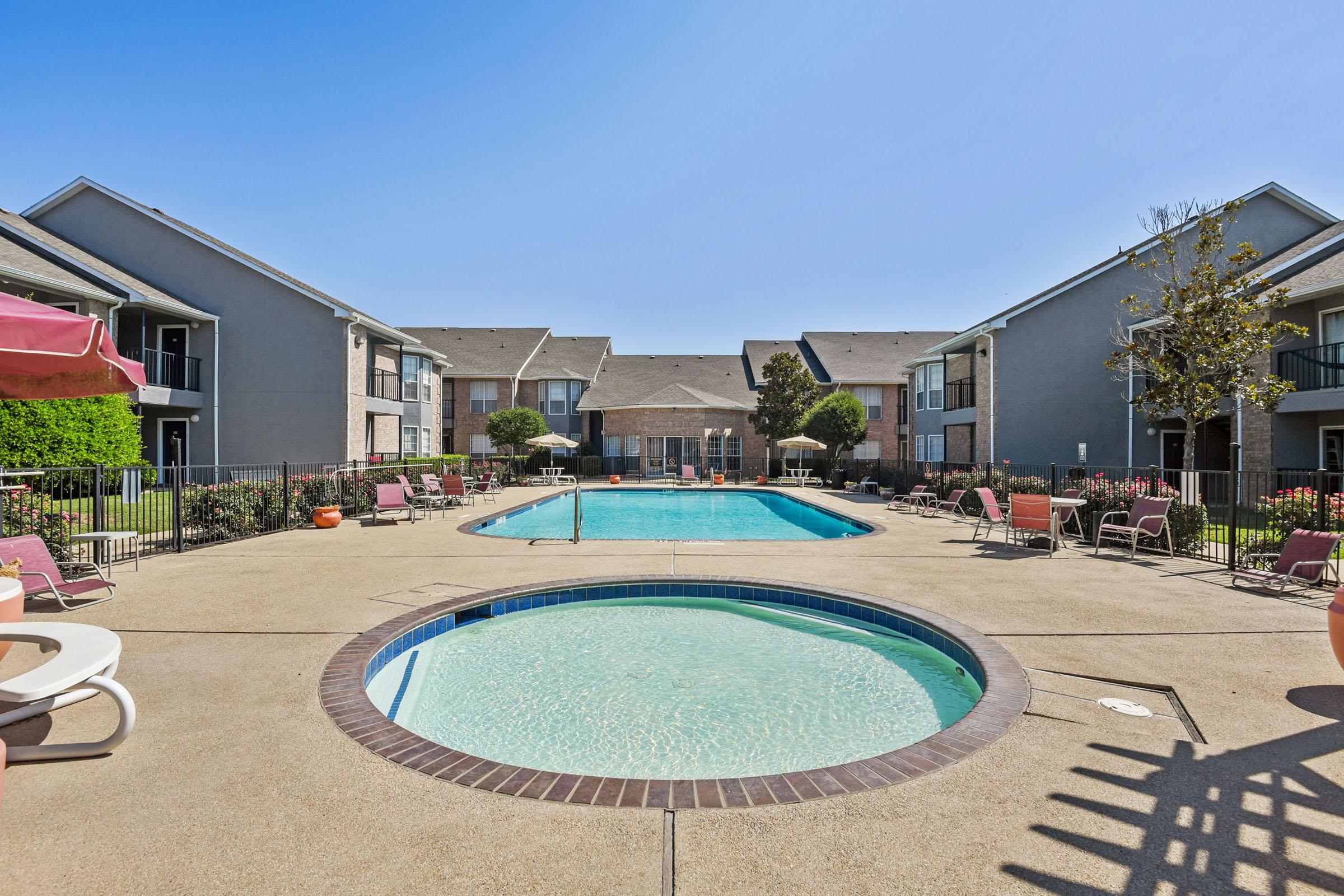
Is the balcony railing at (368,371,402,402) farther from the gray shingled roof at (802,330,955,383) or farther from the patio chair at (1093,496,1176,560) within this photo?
the patio chair at (1093,496,1176,560)

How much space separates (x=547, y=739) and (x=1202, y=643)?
17.7 feet

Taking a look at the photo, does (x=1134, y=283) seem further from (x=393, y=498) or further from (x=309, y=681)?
(x=309, y=681)

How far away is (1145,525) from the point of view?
9.80 meters

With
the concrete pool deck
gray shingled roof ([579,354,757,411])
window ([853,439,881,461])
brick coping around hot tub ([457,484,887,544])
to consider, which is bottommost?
brick coping around hot tub ([457,484,887,544])

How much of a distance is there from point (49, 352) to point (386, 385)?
22.6 m

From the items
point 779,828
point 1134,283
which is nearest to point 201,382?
point 779,828

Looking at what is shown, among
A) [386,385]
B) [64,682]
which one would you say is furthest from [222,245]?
[64,682]

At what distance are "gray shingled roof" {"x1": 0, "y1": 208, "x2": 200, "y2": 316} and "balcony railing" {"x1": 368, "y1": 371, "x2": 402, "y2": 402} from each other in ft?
18.0

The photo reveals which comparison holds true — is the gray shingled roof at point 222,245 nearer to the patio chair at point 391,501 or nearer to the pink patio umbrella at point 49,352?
the patio chair at point 391,501

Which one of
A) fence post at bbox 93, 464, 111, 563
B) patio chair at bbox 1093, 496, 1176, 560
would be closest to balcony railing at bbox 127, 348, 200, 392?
fence post at bbox 93, 464, 111, 563

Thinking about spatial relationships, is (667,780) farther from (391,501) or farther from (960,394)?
(960,394)

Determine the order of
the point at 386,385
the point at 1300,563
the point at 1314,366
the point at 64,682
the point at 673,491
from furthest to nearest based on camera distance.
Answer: the point at 673,491 < the point at 386,385 < the point at 1314,366 < the point at 1300,563 < the point at 64,682

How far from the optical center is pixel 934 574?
828cm

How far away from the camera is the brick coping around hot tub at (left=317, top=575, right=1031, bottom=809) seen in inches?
116
